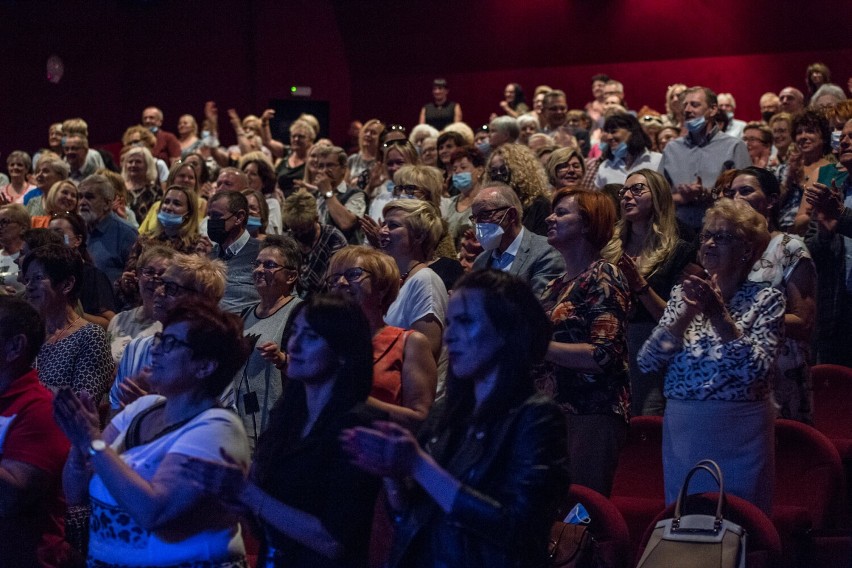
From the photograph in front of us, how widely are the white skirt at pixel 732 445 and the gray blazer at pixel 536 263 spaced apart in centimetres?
97

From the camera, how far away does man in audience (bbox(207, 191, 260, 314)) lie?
216 inches

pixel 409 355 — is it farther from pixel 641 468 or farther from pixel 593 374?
pixel 641 468

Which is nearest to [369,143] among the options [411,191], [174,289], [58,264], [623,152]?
[623,152]

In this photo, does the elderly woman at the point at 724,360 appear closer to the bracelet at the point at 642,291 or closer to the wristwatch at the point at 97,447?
the bracelet at the point at 642,291

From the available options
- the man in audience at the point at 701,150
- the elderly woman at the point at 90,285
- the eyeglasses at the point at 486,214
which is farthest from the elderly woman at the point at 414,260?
the man in audience at the point at 701,150

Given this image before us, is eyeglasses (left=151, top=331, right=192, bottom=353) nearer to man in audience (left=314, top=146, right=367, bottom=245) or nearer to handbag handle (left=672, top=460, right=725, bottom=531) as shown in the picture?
handbag handle (left=672, top=460, right=725, bottom=531)

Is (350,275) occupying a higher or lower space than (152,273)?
higher

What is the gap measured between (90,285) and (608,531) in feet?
11.2

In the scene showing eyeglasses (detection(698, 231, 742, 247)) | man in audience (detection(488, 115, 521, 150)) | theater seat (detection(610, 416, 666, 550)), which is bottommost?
theater seat (detection(610, 416, 666, 550))

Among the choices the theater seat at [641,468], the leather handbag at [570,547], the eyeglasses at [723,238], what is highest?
the eyeglasses at [723,238]

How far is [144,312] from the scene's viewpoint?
15.9ft

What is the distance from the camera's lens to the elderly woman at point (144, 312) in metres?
4.61

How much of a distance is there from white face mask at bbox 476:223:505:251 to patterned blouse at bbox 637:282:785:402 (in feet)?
3.43

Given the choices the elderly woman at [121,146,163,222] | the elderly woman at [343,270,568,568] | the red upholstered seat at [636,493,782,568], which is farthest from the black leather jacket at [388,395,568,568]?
Answer: the elderly woman at [121,146,163,222]
